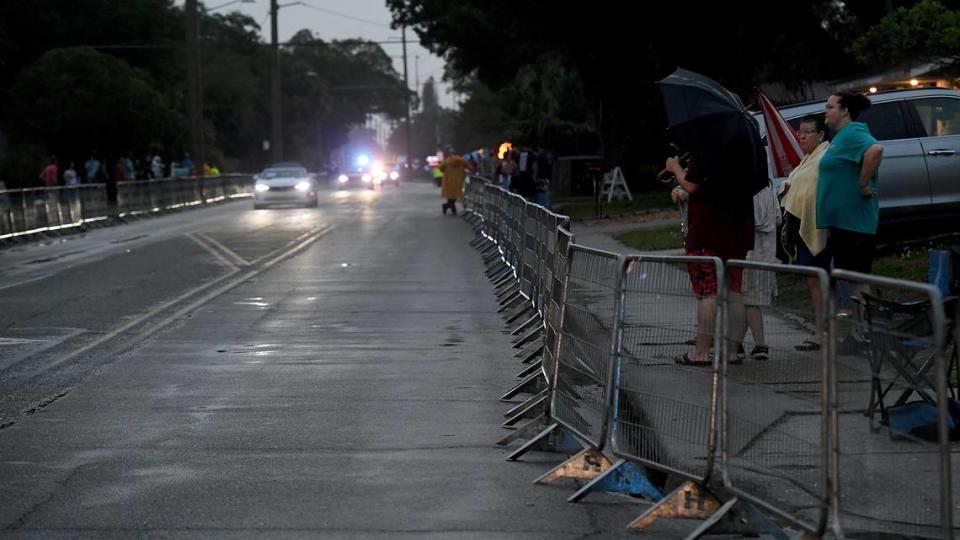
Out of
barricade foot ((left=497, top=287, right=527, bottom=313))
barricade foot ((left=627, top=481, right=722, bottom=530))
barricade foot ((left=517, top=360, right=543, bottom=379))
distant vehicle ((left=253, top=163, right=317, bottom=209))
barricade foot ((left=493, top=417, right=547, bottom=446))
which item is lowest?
distant vehicle ((left=253, top=163, right=317, bottom=209))

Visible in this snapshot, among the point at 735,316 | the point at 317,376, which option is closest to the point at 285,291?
the point at 317,376

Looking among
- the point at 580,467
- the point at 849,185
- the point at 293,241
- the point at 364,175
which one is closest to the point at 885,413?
the point at 580,467

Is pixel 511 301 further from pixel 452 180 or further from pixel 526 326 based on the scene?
pixel 452 180

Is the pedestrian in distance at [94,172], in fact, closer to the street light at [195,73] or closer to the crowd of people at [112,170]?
the crowd of people at [112,170]

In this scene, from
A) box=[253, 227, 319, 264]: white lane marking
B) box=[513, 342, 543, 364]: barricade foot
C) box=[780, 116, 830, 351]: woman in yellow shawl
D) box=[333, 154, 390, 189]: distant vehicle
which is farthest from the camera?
box=[333, 154, 390, 189]: distant vehicle

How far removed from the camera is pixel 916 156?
17188mm

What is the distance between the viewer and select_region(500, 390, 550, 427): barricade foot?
31.6 ft

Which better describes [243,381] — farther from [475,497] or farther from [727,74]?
[727,74]

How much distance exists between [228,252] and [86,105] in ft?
90.9

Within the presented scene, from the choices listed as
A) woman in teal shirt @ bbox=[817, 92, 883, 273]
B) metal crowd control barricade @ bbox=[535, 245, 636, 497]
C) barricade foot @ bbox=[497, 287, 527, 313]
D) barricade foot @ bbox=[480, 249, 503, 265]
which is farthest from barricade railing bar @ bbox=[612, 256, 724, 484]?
barricade foot @ bbox=[480, 249, 503, 265]

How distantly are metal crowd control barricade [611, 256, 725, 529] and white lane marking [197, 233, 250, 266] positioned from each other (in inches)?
651

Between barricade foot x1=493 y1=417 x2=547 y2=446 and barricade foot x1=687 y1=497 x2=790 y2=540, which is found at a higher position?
barricade foot x1=687 y1=497 x2=790 y2=540

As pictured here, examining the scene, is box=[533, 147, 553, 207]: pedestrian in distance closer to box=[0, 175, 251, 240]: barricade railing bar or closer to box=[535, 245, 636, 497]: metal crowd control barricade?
box=[0, 175, 251, 240]: barricade railing bar

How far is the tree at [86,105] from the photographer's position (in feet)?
173
